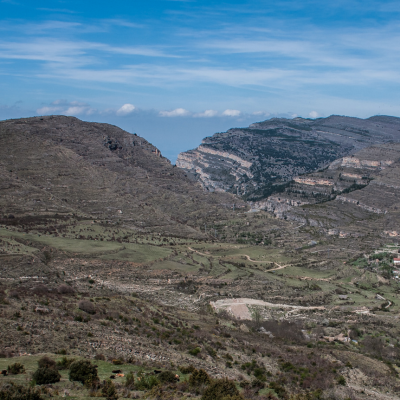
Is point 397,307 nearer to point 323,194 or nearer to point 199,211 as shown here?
point 199,211

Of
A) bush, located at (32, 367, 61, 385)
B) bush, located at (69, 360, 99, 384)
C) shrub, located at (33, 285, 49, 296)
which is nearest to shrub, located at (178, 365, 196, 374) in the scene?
bush, located at (69, 360, 99, 384)

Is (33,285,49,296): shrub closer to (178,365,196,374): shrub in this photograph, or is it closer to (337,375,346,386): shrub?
(178,365,196,374): shrub

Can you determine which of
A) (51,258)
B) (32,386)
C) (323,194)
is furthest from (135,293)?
(323,194)

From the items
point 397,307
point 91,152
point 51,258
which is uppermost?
point 91,152

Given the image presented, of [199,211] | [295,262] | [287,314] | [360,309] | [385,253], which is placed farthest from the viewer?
[199,211]

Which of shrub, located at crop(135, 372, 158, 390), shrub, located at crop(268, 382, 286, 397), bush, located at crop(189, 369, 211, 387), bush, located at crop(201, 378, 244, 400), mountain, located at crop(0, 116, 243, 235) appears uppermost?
mountain, located at crop(0, 116, 243, 235)

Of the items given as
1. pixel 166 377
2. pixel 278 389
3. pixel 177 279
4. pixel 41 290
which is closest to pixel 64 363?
pixel 166 377

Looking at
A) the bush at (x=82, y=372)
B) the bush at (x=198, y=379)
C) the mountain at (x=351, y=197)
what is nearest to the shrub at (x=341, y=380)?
the bush at (x=198, y=379)
